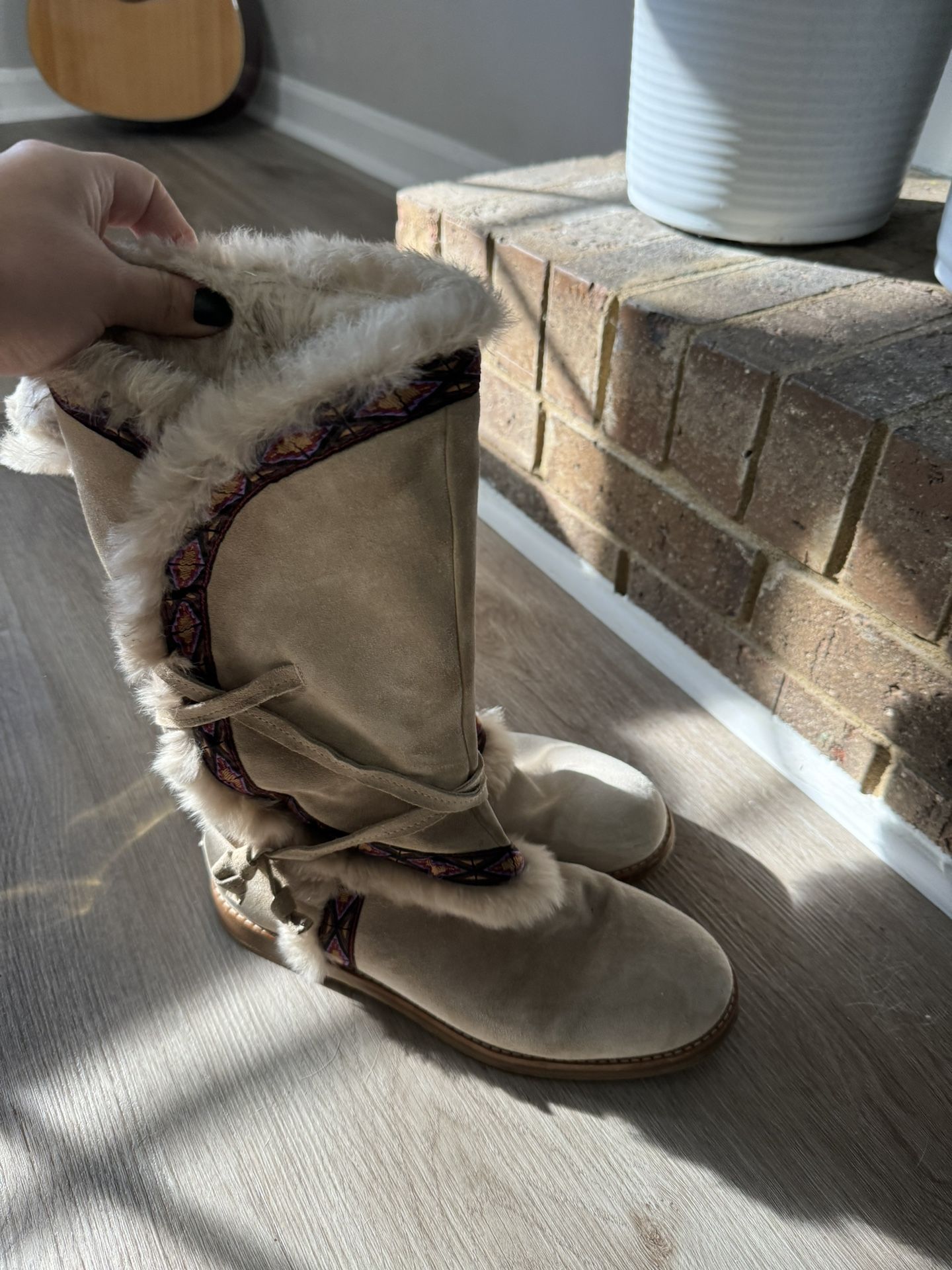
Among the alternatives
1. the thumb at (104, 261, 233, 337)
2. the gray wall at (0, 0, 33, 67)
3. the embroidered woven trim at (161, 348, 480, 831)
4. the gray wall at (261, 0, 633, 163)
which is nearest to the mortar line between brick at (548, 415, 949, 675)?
the embroidered woven trim at (161, 348, 480, 831)

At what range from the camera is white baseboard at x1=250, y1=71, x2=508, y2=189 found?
2193 mm

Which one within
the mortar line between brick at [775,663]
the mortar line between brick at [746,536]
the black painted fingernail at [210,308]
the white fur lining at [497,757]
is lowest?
the mortar line between brick at [775,663]

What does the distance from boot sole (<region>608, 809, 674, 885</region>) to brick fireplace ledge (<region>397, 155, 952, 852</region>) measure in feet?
0.66

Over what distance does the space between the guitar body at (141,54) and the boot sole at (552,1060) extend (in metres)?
2.73

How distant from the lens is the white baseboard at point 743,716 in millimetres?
853

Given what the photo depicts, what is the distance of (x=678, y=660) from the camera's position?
42.1 inches

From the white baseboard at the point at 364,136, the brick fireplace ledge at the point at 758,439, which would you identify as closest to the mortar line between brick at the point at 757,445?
the brick fireplace ledge at the point at 758,439

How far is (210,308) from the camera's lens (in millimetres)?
531

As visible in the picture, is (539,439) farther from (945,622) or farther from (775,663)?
(945,622)

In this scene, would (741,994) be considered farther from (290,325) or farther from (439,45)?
(439,45)

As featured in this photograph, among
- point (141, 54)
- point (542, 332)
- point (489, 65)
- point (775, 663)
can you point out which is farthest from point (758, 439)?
point (141, 54)

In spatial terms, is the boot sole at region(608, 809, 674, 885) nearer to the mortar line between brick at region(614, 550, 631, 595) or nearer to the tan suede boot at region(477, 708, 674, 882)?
the tan suede boot at region(477, 708, 674, 882)

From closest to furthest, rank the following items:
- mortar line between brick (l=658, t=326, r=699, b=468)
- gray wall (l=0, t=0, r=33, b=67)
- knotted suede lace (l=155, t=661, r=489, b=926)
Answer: knotted suede lace (l=155, t=661, r=489, b=926)
mortar line between brick (l=658, t=326, r=699, b=468)
gray wall (l=0, t=0, r=33, b=67)

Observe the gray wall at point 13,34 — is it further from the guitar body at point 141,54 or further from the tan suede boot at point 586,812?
the tan suede boot at point 586,812
